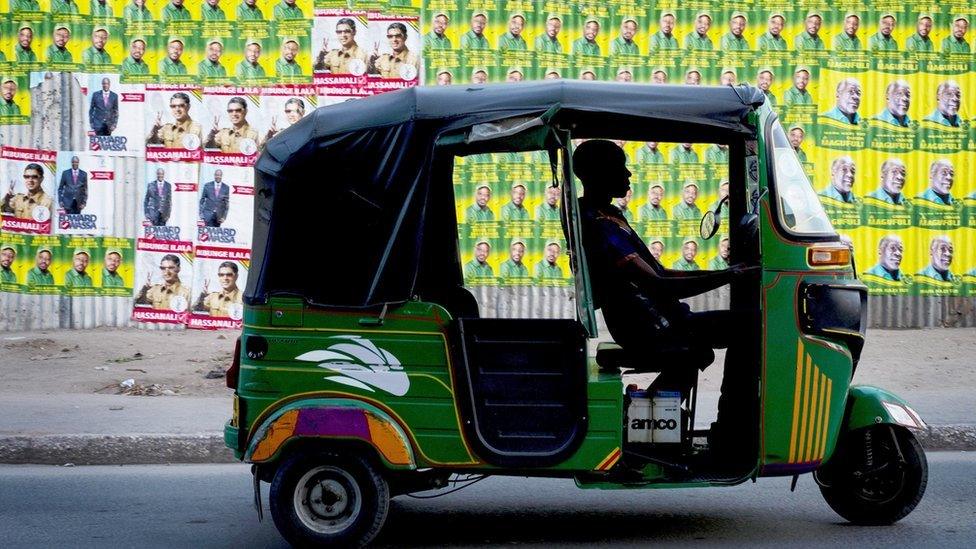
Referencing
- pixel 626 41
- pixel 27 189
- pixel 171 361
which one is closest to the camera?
pixel 171 361

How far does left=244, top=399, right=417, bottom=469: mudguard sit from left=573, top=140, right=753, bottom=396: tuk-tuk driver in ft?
3.76

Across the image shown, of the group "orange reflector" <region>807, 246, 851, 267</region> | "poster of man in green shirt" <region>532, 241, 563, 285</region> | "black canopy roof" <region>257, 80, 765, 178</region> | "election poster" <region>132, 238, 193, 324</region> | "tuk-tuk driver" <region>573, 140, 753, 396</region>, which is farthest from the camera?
"election poster" <region>132, 238, 193, 324</region>

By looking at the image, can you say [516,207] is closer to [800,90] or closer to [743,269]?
[800,90]

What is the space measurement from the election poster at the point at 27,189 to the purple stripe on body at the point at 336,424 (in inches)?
289

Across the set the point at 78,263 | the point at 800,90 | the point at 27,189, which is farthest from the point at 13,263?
the point at 800,90

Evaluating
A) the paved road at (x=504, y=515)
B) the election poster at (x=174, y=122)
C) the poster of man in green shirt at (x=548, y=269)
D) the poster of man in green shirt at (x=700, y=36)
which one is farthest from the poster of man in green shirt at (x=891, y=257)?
the election poster at (x=174, y=122)

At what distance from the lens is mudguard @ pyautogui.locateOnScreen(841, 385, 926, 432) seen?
545 cm

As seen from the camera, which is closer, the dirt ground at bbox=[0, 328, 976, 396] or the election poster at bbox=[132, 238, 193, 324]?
the dirt ground at bbox=[0, 328, 976, 396]

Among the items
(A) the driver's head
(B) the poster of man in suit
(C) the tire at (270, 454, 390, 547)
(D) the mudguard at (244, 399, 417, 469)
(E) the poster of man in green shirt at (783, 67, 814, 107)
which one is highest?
(E) the poster of man in green shirt at (783, 67, 814, 107)

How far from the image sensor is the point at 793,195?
533 cm

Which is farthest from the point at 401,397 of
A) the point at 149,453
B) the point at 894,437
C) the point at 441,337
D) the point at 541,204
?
the point at 541,204

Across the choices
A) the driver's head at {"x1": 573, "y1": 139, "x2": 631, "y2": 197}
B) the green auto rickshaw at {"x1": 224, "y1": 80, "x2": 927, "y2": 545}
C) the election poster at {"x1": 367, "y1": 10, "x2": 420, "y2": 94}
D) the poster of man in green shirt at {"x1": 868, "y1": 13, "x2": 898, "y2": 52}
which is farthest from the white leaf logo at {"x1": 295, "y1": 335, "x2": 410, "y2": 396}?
the poster of man in green shirt at {"x1": 868, "y1": 13, "x2": 898, "y2": 52}

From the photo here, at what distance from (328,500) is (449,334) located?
3.13 feet

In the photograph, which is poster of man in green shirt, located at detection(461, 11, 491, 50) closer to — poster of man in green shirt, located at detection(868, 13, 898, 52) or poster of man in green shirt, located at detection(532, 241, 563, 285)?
poster of man in green shirt, located at detection(532, 241, 563, 285)
